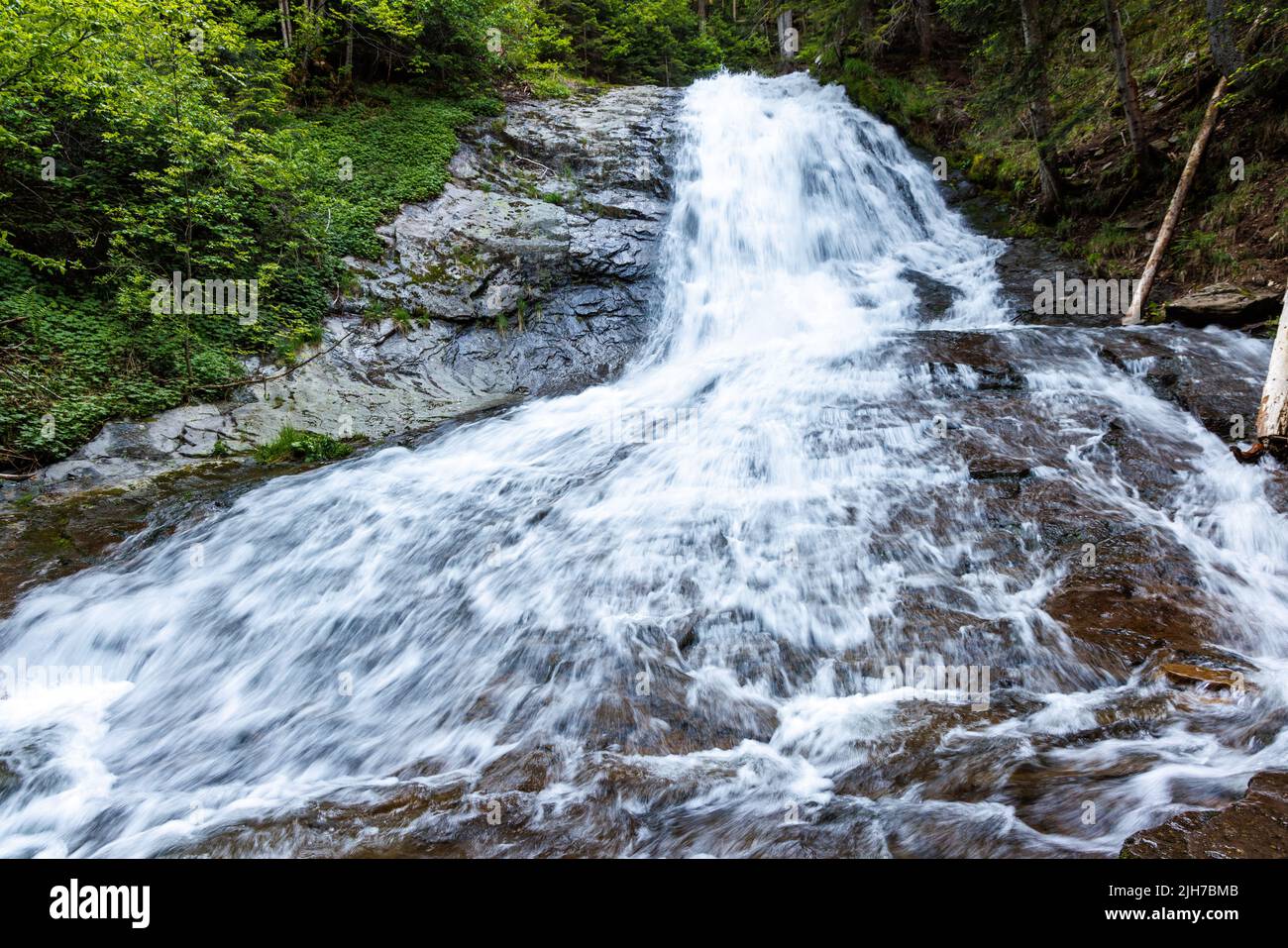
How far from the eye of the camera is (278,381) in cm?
877

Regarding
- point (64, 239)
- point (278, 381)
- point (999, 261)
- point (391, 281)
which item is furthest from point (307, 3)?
point (999, 261)

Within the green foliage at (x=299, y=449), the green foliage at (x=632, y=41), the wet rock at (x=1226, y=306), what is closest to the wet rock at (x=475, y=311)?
the green foliage at (x=299, y=449)

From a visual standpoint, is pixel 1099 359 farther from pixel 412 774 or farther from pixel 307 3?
pixel 307 3

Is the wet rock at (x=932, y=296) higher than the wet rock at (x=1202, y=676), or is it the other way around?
the wet rock at (x=932, y=296)

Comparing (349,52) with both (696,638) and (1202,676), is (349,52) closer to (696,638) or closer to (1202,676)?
(696,638)

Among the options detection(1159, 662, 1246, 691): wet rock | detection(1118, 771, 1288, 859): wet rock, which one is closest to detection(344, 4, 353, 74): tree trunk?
detection(1159, 662, 1246, 691): wet rock

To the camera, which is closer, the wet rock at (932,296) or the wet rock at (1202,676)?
the wet rock at (1202,676)

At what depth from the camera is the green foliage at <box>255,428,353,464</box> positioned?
7.94 m

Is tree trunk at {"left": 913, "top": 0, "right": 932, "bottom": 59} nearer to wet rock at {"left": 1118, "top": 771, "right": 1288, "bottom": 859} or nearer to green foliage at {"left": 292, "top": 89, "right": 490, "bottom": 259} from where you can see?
green foliage at {"left": 292, "top": 89, "right": 490, "bottom": 259}

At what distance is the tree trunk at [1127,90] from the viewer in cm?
937

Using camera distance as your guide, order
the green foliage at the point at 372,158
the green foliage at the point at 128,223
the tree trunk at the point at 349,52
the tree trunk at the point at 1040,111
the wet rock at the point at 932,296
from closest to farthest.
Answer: the green foliage at the point at 128,223 < the tree trunk at the point at 1040,111 < the wet rock at the point at 932,296 < the green foliage at the point at 372,158 < the tree trunk at the point at 349,52

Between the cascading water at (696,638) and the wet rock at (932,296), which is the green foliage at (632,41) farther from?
the cascading water at (696,638)

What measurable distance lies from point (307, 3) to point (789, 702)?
54.2 ft

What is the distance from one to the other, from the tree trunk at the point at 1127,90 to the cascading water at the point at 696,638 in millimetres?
4253
